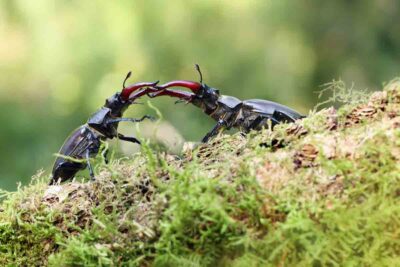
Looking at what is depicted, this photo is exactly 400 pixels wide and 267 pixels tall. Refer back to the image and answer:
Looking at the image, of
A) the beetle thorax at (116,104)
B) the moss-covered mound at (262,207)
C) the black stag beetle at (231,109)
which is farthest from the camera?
the beetle thorax at (116,104)

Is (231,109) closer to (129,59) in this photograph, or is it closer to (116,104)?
(116,104)

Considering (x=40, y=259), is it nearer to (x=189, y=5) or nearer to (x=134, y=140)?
(x=134, y=140)

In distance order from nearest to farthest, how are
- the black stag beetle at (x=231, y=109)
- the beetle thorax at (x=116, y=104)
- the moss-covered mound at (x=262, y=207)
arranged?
1. the moss-covered mound at (x=262, y=207)
2. the black stag beetle at (x=231, y=109)
3. the beetle thorax at (x=116, y=104)

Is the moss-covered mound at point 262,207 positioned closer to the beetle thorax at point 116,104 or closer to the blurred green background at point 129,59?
the beetle thorax at point 116,104

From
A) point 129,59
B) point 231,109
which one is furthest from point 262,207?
point 129,59

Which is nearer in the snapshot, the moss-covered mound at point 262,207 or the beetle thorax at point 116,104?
the moss-covered mound at point 262,207

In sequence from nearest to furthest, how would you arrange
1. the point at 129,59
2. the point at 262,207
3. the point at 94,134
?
1. the point at 262,207
2. the point at 94,134
3. the point at 129,59

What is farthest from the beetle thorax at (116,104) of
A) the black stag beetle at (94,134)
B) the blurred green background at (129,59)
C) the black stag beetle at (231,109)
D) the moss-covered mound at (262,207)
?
the blurred green background at (129,59)
